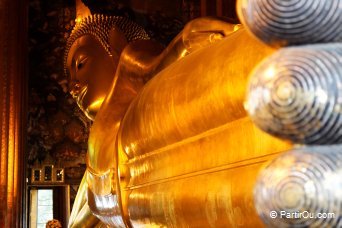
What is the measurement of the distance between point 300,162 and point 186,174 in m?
0.63

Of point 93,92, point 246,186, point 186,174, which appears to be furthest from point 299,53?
point 93,92

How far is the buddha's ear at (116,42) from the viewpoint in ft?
6.68

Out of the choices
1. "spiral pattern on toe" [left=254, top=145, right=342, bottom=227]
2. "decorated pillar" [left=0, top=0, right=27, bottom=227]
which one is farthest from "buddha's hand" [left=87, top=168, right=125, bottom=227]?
"decorated pillar" [left=0, top=0, right=27, bottom=227]

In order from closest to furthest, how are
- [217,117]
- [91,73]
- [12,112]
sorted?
[217,117] → [91,73] → [12,112]

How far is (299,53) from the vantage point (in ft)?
1.64

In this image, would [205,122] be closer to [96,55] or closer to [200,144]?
[200,144]

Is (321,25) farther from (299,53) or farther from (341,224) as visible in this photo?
(341,224)

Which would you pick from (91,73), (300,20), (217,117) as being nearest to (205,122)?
(217,117)

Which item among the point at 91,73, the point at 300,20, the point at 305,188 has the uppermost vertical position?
the point at 91,73

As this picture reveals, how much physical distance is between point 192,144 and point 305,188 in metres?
0.62

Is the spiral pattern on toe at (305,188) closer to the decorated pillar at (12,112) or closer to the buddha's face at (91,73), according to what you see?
the buddha's face at (91,73)

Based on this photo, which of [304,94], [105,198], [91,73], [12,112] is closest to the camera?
[304,94]

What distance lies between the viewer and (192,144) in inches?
43.4

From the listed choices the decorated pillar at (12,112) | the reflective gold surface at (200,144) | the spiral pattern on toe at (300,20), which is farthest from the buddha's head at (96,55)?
the decorated pillar at (12,112)
